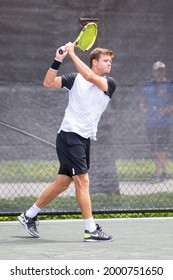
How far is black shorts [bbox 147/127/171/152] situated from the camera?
37.7 ft

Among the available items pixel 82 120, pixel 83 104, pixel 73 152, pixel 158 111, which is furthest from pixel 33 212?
pixel 158 111

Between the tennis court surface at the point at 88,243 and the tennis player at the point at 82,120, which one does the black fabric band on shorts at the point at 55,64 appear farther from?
the tennis court surface at the point at 88,243

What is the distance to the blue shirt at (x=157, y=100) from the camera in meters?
11.5

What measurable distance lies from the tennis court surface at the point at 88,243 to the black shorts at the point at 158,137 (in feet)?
2.22

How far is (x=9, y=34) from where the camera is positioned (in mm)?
11203

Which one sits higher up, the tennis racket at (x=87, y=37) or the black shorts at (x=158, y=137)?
the tennis racket at (x=87, y=37)

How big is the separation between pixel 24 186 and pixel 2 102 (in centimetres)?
82

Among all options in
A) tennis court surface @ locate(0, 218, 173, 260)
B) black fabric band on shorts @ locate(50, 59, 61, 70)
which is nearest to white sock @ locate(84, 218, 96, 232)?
tennis court surface @ locate(0, 218, 173, 260)

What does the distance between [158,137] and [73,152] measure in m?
1.86

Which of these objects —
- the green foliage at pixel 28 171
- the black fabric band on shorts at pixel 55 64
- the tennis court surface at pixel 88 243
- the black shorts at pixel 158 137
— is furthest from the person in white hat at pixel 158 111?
the black fabric band on shorts at pixel 55 64

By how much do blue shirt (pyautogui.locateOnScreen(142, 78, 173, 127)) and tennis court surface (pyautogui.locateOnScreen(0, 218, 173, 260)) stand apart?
916mm
